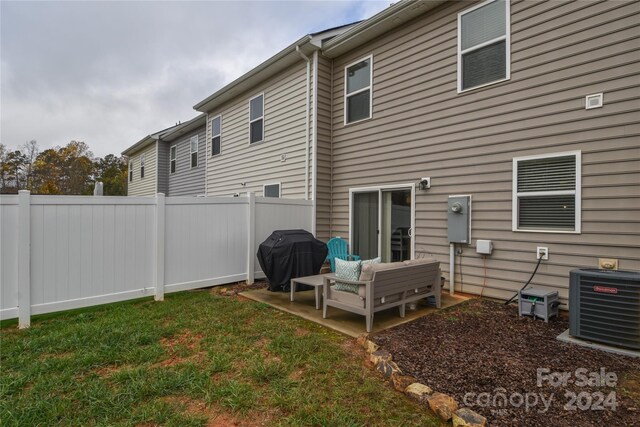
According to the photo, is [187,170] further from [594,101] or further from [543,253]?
[594,101]

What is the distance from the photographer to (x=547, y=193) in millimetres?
4578

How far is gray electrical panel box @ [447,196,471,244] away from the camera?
5.38 m

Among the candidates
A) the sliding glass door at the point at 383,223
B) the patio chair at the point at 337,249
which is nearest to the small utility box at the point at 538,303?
the sliding glass door at the point at 383,223

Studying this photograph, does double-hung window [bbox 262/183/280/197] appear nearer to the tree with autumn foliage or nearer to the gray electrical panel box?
the gray electrical panel box

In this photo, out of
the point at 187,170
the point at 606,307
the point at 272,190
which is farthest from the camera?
the point at 187,170

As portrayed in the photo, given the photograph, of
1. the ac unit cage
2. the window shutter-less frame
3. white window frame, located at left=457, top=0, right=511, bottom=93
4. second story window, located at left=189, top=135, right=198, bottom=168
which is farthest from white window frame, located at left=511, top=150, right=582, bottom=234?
second story window, located at left=189, top=135, right=198, bottom=168

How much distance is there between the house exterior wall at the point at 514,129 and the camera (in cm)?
403

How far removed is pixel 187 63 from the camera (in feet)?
53.5

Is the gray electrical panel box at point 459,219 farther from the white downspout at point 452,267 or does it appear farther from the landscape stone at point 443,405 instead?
the landscape stone at point 443,405

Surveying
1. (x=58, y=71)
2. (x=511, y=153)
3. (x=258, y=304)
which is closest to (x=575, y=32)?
(x=511, y=153)

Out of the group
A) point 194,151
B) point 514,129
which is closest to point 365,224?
point 514,129

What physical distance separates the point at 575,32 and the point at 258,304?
613 cm

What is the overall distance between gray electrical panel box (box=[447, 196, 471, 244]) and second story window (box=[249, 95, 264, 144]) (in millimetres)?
6052

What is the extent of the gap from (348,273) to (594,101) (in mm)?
4029
